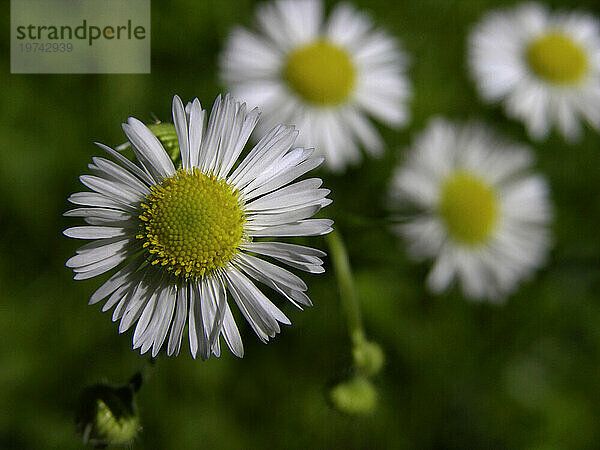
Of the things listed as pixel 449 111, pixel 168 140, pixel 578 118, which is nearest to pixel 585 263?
pixel 578 118

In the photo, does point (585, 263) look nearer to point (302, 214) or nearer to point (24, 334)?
point (302, 214)

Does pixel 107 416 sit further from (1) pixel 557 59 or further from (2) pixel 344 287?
(1) pixel 557 59

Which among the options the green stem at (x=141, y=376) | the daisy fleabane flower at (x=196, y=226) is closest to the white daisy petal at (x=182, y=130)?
the daisy fleabane flower at (x=196, y=226)

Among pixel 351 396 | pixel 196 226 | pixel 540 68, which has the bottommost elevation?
pixel 351 396

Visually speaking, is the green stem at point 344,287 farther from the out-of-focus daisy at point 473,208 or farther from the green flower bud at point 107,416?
the out-of-focus daisy at point 473,208

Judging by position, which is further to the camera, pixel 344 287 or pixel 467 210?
pixel 467 210

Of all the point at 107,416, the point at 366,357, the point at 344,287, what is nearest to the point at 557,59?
the point at 344,287

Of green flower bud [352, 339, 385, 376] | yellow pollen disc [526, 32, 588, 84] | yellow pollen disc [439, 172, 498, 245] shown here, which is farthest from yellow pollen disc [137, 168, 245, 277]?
yellow pollen disc [526, 32, 588, 84]
